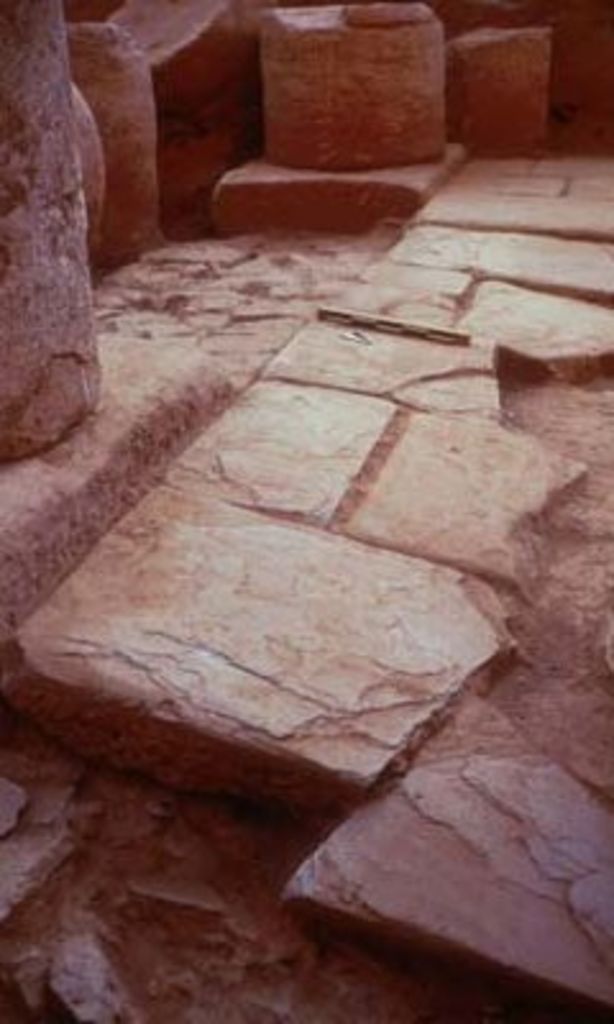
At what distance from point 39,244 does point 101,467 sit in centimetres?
45

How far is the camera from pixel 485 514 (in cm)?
234

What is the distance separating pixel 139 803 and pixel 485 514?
1036 mm

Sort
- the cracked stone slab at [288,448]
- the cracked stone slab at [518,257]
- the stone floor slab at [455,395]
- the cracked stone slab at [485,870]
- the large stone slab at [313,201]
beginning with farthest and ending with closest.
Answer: the large stone slab at [313,201], the cracked stone slab at [518,257], the stone floor slab at [455,395], the cracked stone slab at [288,448], the cracked stone slab at [485,870]

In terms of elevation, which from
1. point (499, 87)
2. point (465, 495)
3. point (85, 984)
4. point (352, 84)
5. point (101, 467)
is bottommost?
point (85, 984)

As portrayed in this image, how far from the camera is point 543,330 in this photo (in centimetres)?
338

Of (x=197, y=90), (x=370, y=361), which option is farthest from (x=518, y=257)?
(x=197, y=90)

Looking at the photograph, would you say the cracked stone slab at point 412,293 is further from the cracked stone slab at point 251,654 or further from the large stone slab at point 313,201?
the cracked stone slab at point 251,654

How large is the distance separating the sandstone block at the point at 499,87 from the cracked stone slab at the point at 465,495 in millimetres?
3386

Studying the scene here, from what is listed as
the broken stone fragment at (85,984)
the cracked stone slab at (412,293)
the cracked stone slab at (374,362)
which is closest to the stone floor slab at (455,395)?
the cracked stone slab at (374,362)

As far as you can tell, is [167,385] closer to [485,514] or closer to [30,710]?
[485,514]

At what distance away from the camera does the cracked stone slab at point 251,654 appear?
1.65 meters

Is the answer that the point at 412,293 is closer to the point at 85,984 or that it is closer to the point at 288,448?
the point at 288,448

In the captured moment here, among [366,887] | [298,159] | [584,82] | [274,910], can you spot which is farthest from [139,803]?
[584,82]

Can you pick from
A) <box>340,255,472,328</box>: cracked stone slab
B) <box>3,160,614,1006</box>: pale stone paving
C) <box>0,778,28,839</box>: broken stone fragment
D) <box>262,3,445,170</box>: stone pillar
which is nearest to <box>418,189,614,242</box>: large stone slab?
<box>262,3,445,170</box>: stone pillar
